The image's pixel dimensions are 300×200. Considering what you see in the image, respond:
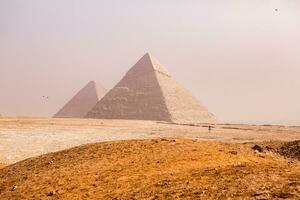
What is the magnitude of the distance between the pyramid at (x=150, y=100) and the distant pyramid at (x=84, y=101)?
1754cm

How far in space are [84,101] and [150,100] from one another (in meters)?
36.4

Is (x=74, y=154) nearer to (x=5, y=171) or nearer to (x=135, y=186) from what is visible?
(x=5, y=171)

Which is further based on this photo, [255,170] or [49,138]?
[49,138]

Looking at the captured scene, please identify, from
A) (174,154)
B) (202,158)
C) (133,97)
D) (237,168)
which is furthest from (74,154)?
(133,97)

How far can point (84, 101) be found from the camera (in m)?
136

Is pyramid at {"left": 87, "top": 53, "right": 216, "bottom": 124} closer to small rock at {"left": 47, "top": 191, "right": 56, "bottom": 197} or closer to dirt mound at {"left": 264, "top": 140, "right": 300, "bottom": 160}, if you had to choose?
dirt mound at {"left": 264, "top": 140, "right": 300, "bottom": 160}

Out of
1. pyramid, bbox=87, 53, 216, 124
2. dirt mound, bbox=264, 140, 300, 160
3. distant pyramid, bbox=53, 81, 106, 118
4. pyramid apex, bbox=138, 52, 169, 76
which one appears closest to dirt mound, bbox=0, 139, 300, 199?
dirt mound, bbox=264, 140, 300, 160

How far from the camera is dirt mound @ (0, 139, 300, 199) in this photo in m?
8.23

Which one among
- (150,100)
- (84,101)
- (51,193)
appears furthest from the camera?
(84,101)

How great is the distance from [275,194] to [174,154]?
5449 mm

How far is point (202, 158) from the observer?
12.2 m

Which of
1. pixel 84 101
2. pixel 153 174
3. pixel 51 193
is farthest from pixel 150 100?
pixel 51 193

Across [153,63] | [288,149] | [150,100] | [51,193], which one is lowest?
[51,193]

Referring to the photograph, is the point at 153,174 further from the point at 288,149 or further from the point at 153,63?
the point at 153,63
